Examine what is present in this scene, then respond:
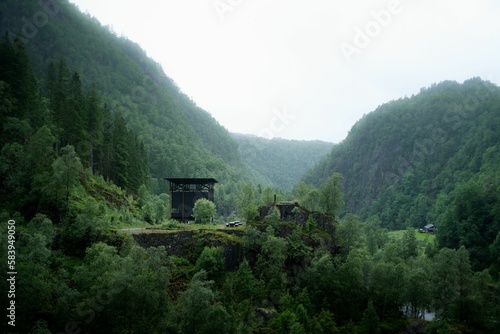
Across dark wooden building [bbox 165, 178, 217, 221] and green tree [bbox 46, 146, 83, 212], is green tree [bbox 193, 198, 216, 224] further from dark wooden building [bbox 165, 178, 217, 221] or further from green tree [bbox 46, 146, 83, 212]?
green tree [bbox 46, 146, 83, 212]

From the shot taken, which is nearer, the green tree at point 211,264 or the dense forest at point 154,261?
the dense forest at point 154,261

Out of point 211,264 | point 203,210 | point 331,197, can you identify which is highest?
point 331,197

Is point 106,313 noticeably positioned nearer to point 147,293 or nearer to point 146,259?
point 147,293

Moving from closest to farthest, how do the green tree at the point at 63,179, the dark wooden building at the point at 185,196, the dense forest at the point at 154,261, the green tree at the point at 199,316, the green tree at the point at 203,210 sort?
the green tree at the point at 199,316, the dense forest at the point at 154,261, the green tree at the point at 63,179, the green tree at the point at 203,210, the dark wooden building at the point at 185,196

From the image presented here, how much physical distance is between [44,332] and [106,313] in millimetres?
5257

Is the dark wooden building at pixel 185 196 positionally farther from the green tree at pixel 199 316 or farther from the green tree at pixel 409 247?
the green tree at pixel 409 247

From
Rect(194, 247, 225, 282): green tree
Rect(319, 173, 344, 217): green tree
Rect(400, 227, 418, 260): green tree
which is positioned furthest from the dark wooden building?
Rect(400, 227, 418, 260): green tree

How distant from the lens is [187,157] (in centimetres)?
19488

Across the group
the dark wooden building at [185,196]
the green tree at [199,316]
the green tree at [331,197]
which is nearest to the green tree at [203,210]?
the dark wooden building at [185,196]

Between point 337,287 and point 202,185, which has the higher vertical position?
point 202,185

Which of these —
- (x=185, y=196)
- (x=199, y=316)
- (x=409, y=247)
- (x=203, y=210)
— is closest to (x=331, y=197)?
(x=409, y=247)

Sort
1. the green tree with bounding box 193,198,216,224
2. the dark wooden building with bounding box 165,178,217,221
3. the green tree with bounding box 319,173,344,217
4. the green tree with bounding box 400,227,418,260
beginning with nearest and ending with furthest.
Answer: the green tree with bounding box 193,198,216,224 → the dark wooden building with bounding box 165,178,217,221 → the green tree with bounding box 319,173,344,217 → the green tree with bounding box 400,227,418,260

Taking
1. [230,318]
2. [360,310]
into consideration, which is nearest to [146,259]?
[230,318]

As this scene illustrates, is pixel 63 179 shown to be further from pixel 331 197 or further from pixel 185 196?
pixel 331 197
